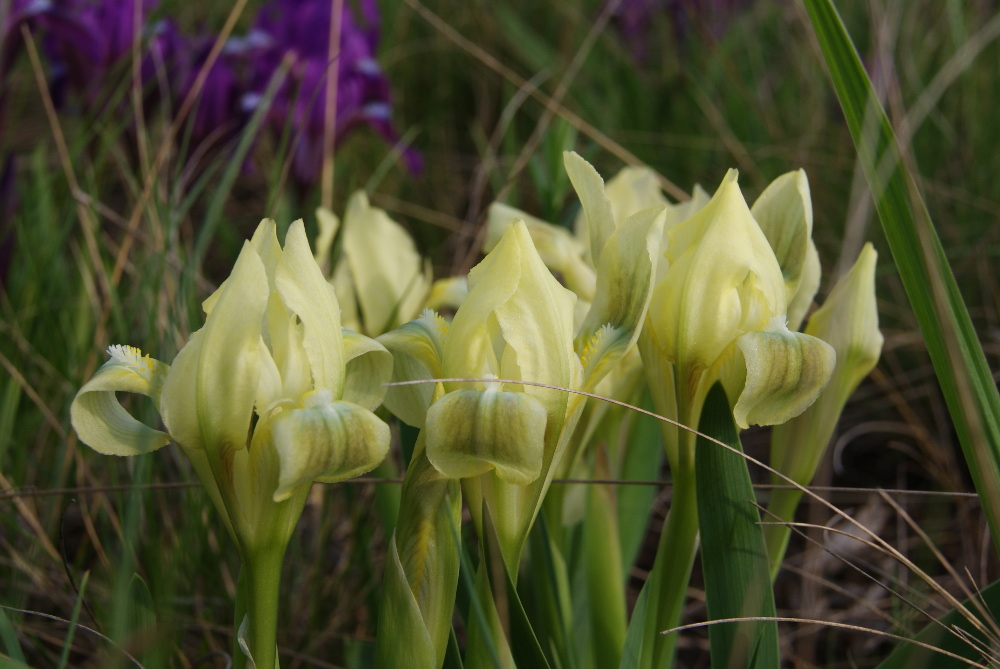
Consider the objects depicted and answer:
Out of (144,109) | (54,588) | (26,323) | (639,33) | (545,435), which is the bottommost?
(54,588)

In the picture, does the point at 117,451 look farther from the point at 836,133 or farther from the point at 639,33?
the point at 639,33

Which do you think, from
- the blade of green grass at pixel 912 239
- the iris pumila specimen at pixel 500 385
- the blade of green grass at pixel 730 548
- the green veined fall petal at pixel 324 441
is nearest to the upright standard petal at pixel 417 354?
the iris pumila specimen at pixel 500 385

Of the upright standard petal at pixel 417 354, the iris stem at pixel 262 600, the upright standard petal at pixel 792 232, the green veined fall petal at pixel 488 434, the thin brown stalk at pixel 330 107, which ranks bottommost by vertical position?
the iris stem at pixel 262 600

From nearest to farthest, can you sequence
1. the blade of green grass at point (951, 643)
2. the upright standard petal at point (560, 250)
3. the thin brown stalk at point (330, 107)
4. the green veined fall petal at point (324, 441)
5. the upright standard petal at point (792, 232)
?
the green veined fall petal at point (324, 441) → the blade of green grass at point (951, 643) → the upright standard petal at point (792, 232) → the upright standard petal at point (560, 250) → the thin brown stalk at point (330, 107)

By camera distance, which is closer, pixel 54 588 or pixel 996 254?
pixel 54 588

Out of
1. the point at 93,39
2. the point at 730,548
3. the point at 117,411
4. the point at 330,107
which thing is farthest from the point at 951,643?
the point at 93,39

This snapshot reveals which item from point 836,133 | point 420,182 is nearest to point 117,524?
point 420,182

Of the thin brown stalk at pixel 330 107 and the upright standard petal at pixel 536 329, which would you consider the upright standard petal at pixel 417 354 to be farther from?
the thin brown stalk at pixel 330 107

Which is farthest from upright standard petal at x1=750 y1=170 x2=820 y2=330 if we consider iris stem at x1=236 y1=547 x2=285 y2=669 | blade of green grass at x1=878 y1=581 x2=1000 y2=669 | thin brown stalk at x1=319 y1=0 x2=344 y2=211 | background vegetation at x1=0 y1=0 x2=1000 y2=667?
thin brown stalk at x1=319 y1=0 x2=344 y2=211
